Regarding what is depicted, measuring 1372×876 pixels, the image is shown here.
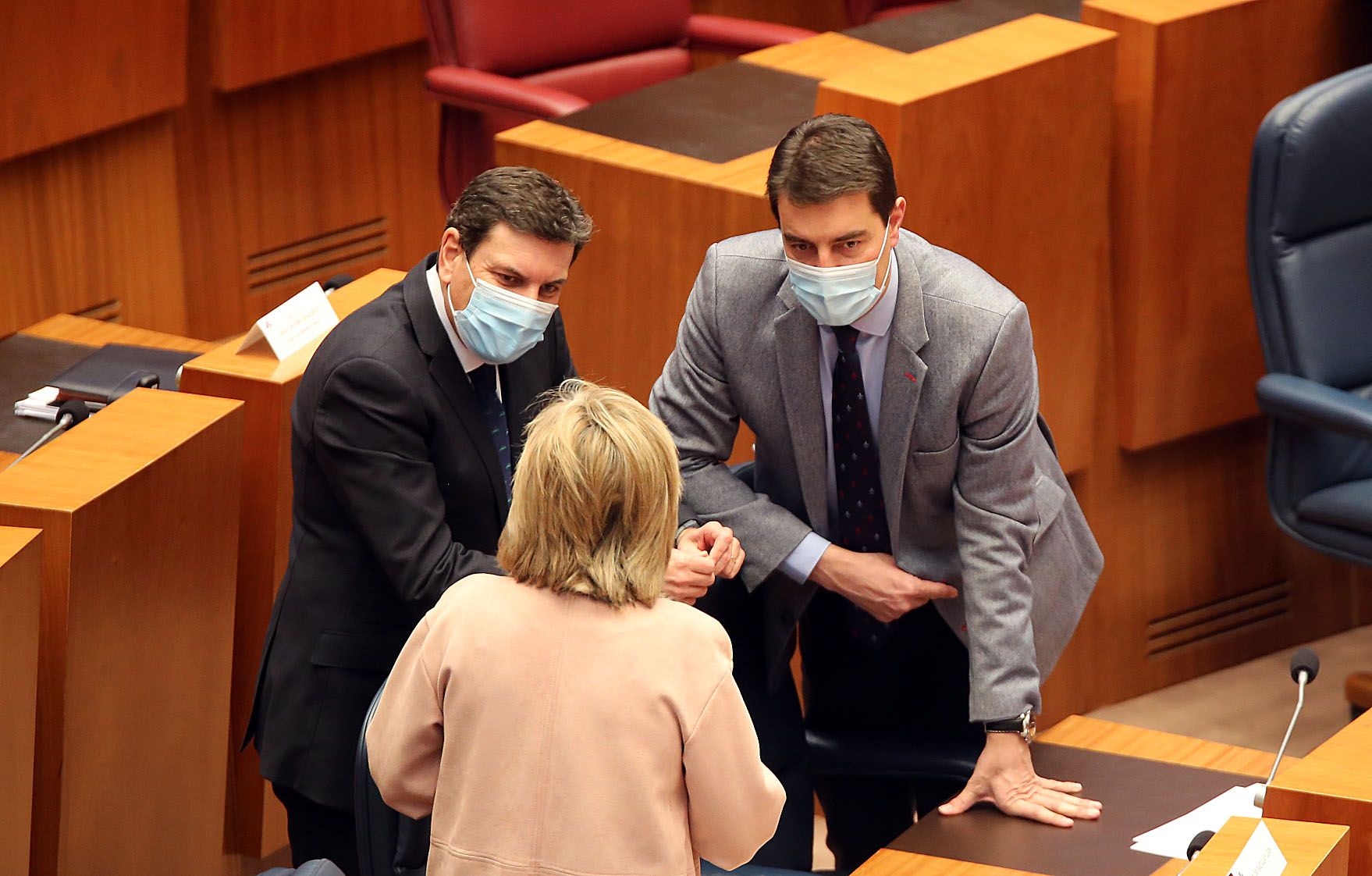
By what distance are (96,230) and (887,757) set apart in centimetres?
229

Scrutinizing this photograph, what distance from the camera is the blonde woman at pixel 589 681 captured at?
1523 millimetres

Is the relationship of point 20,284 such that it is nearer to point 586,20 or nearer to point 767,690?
point 586,20

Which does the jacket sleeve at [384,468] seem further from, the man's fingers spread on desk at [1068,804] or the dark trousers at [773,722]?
the man's fingers spread on desk at [1068,804]

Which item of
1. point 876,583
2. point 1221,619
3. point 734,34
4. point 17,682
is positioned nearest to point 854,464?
point 876,583

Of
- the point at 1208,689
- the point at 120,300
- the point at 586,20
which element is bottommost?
the point at 1208,689

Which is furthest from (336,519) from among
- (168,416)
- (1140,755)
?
(1140,755)

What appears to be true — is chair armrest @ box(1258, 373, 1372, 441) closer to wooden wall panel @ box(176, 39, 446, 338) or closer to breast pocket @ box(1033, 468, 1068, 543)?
breast pocket @ box(1033, 468, 1068, 543)

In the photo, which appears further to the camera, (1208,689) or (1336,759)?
(1208,689)

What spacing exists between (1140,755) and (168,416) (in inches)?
45.3

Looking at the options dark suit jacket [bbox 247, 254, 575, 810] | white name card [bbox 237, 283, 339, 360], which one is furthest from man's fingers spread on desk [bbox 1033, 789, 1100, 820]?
white name card [bbox 237, 283, 339, 360]

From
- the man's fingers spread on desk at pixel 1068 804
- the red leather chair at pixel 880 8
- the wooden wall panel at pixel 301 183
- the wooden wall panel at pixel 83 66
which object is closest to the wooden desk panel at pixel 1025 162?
the man's fingers spread on desk at pixel 1068 804

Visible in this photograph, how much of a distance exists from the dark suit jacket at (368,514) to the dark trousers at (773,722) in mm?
295

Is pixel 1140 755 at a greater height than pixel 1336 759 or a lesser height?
lesser

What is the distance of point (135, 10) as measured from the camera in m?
3.72
